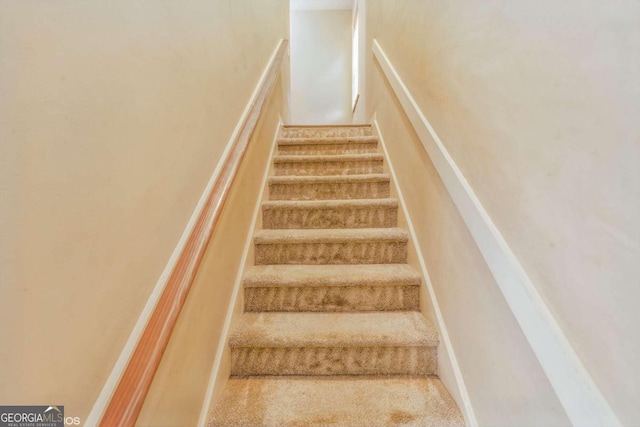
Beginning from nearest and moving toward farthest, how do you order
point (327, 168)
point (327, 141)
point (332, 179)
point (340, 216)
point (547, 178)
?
1. point (547, 178)
2. point (340, 216)
3. point (332, 179)
4. point (327, 168)
5. point (327, 141)

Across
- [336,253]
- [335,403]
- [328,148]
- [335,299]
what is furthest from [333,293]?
[328,148]

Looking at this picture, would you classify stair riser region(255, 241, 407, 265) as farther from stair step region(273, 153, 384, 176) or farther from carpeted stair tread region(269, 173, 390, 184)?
stair step region(273, 153, 384, 176)

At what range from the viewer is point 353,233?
157 cm

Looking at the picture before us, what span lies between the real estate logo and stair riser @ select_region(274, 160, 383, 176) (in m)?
1.83

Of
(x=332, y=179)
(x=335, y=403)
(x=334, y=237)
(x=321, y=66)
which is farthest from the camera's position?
(x=321, y=66)

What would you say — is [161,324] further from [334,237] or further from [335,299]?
[334,237]

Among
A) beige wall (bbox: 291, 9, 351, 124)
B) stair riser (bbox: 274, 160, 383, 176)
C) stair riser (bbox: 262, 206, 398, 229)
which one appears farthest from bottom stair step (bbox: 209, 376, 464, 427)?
beige wall (bbox: 291, 9, 351, 124)

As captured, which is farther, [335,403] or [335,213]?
[335,213]

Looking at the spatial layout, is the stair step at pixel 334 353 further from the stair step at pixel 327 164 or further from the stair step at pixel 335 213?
the stair step at pixel 327 164

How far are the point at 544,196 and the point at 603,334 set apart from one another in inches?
10.5

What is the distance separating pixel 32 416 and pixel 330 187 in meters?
1.68

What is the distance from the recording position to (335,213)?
175 cm

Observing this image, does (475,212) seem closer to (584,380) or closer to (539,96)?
(539,96)

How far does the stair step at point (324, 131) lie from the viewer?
271cm
